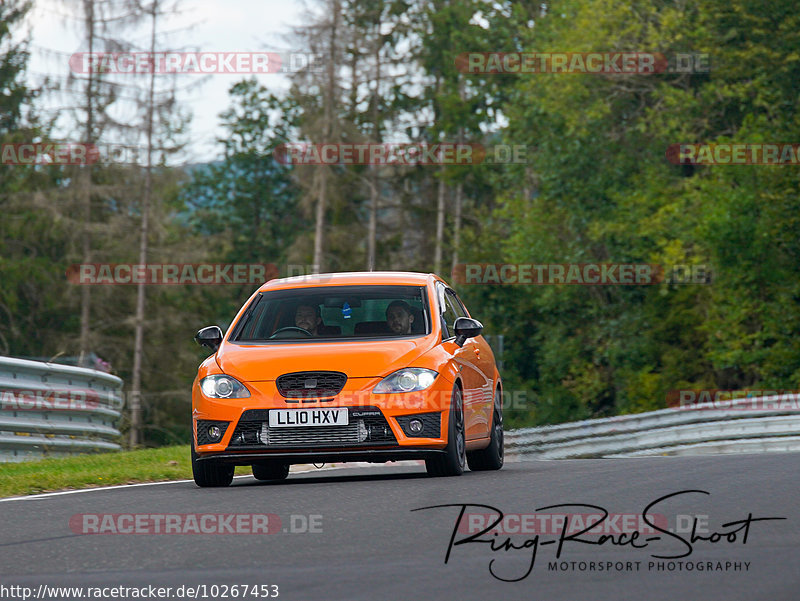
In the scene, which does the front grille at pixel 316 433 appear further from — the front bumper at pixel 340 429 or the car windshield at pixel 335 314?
the car windshield at pixel 335 314

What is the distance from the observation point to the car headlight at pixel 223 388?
1095 centimetres

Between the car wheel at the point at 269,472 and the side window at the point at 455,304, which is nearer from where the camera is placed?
the car wheel at the point at 269,472

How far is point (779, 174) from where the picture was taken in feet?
125

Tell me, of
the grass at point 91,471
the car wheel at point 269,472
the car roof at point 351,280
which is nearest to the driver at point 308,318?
the car roof at point 351,280

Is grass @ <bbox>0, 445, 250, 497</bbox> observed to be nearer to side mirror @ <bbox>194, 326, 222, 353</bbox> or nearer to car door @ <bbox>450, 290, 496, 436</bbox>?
side mirror @ <bbox>194, 326, 222, 353</bbox>

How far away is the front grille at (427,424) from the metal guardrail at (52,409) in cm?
544

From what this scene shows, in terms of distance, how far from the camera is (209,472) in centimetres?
1124

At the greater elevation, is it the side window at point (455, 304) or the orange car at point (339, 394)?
the side window at point (455, 304)

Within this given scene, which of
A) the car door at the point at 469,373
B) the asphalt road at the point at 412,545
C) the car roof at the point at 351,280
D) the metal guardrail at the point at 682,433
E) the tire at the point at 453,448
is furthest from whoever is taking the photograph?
the metal guardrail at the point at 682,433

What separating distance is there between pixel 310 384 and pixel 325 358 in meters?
0.25

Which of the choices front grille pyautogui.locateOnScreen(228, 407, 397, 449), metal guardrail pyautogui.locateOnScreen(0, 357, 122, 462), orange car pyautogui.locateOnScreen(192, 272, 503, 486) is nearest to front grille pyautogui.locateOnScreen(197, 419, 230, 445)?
orange car pyautogui.locateOnScreen(192, 272, 503, 486)

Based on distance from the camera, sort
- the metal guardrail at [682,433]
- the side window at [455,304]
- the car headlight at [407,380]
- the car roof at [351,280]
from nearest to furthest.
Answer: the car headlight at [407,380], the car roof at [351,280], the side window at [455,304], the metal guardrail at [682,433]

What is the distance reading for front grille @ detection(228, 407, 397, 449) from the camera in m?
10.8

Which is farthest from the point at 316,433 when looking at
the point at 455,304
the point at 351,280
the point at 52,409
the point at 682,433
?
the point at 682,433
